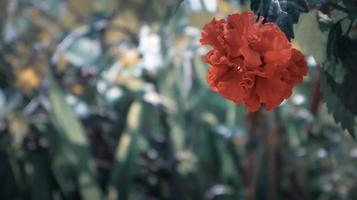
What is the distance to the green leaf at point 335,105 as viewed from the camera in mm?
651

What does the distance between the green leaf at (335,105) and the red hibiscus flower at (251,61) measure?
0.31 feet

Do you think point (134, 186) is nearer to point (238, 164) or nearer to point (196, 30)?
point (238, 164)

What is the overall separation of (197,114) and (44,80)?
460 millimetres

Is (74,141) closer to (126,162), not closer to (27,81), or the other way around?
(126,162)

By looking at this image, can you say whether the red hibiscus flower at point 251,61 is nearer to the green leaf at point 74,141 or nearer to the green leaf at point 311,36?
the green leaf at point 311,36

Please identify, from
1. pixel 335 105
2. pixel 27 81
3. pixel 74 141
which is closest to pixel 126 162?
pixel 74 141

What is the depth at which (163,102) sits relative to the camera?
171 cm

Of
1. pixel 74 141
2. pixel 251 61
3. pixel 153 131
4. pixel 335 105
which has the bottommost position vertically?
pixel 153 131

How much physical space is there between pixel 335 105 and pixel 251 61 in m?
0.18

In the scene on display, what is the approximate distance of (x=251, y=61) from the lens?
53 centimetres

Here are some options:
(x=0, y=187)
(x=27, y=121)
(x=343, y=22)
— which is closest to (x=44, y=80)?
(x=27, y=121)

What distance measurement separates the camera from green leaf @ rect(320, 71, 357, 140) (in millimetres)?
651

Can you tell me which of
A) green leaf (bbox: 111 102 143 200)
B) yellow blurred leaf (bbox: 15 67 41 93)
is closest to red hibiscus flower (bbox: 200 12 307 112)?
green leaf (bbox: 111 102 143 200)

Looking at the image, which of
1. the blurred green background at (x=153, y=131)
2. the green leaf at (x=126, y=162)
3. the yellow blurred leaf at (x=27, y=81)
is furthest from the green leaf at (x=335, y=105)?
the yellow blurred leaf at (x=27, y=81)
